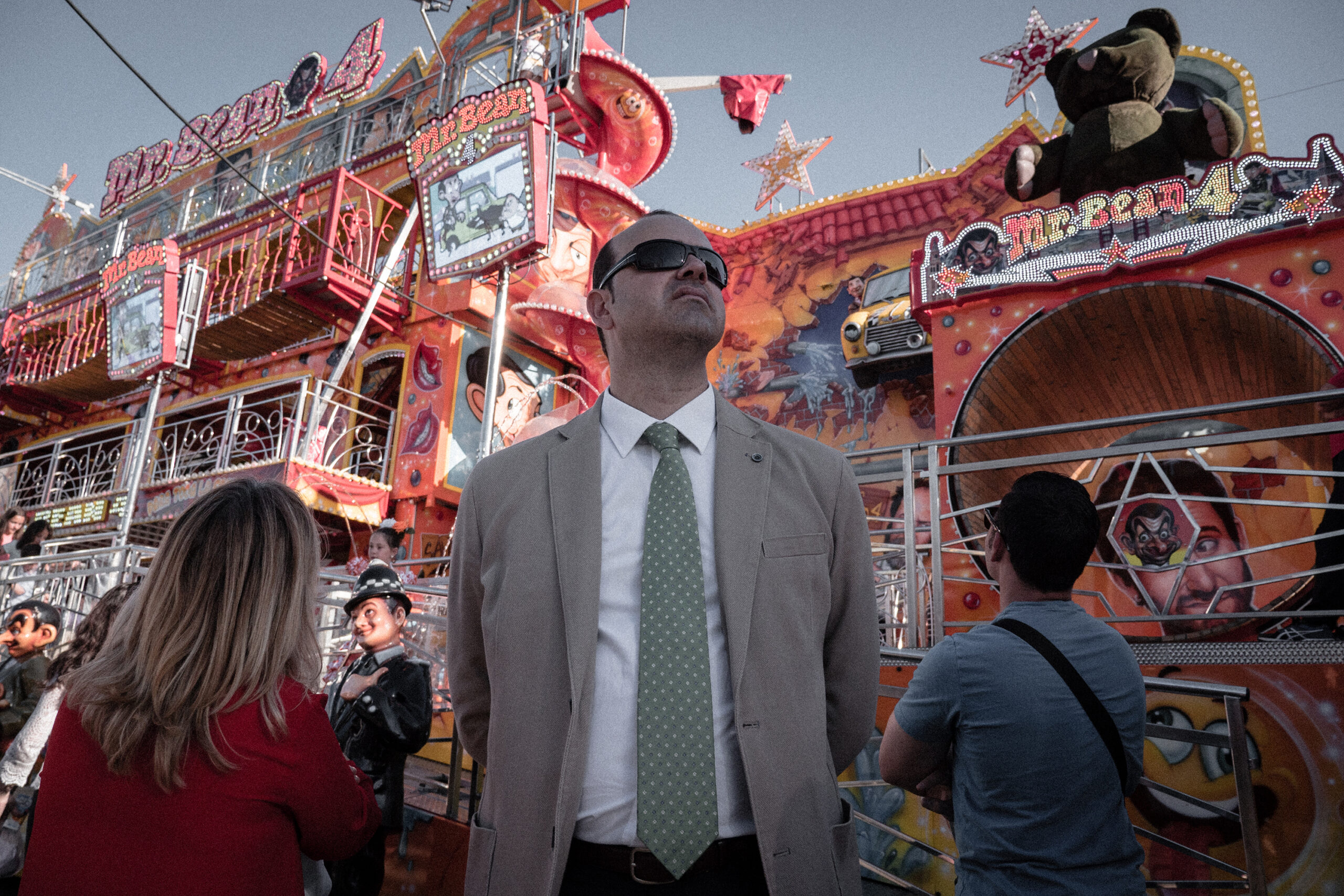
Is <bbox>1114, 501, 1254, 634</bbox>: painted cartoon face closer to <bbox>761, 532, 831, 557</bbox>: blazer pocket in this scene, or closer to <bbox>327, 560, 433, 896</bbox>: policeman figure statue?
<bbox>327, 560, 433, 896</bbox>: policeman figure statue

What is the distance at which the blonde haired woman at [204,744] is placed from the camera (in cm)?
172

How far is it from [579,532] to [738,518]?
1.18ft

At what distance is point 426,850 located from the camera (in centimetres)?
428

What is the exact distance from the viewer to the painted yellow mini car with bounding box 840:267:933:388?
34.6 ft

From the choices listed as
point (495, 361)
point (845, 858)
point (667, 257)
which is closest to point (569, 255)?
point (495, 361)

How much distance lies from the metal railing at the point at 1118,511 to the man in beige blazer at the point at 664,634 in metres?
2.01

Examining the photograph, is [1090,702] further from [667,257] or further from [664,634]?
[667,257]

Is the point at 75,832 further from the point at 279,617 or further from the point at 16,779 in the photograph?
the point at 16,779

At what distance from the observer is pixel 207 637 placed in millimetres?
1884

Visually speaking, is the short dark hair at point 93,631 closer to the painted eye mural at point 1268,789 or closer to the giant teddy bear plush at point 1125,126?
the painted eye mural at point 1268,789

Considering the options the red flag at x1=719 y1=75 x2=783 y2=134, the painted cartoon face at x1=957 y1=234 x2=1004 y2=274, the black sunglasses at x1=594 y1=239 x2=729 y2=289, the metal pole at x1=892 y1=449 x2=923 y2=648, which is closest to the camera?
the black sunglasses at x1=594 y1=239 x2=729 y2=289

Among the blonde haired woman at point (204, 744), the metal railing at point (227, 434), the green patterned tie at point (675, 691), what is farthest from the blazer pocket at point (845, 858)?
the metal railing at point (227, 434)

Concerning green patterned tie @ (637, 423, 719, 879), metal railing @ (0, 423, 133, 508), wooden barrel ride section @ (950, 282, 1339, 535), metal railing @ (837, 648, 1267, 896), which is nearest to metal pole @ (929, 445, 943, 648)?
metal railing @ (837, 648, 1267, 896)

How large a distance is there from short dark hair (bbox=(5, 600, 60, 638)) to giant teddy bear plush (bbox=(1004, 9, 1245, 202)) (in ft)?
31.9
